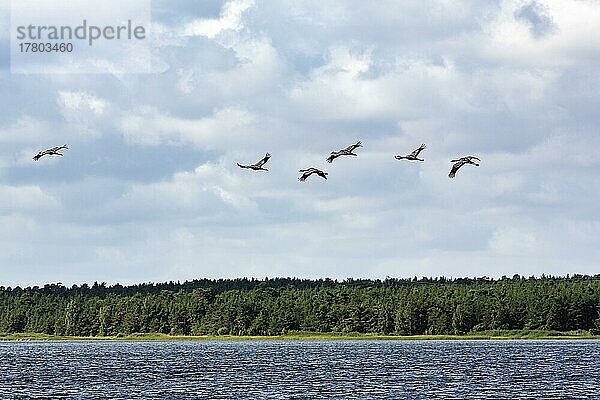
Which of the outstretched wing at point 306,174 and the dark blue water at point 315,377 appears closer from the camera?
the outstretched wing at point 306,174

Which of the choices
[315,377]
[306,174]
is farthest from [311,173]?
[315,377]

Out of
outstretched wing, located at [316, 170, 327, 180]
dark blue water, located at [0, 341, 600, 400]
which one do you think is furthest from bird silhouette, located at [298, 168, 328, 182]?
dark blue water, located at [0, 341, 600, 400]

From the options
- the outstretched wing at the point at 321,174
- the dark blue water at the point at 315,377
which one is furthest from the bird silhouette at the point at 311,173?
the dark blue water at the point at 315,377

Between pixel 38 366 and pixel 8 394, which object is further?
pixel 38 366

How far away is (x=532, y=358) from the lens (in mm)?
139875

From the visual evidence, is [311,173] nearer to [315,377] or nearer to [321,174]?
[321,174]

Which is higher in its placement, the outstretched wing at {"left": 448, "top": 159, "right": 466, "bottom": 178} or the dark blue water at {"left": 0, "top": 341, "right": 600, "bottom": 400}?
the outstretched wing at {"left": 448, "top": 159, "right": 466, "bottom": 178}

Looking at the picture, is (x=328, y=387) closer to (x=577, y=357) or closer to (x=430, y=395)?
(x=430, y=395)

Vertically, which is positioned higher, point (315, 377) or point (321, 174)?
point (321, 174)

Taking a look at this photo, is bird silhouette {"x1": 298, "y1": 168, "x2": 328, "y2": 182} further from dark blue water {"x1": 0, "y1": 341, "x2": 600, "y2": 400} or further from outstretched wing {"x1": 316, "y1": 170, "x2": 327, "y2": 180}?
dark blue water {"x1": 0, "y1": 341, "x2": 600, "y2": 400}

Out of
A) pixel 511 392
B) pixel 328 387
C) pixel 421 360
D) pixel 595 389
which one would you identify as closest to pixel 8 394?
pixel 328 387

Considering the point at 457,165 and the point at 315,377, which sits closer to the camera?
the point at 457,165

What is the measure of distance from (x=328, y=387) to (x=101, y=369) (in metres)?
41.1

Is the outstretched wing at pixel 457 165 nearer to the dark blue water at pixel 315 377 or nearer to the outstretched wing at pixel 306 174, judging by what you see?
the outstretched wing at pixel 306 174
